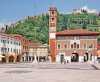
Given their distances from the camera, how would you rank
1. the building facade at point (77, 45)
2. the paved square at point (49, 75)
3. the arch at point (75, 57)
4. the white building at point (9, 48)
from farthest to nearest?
1. the arch at point (75, 57)
2. the building facade at point (77, 45)
3. the white building at point (9, 48)
4. the paved square at point (49, 75)

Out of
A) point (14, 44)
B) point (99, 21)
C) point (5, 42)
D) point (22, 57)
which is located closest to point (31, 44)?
point (22, 57)

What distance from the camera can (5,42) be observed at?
9806 centimetres

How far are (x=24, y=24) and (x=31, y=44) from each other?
19402 mm

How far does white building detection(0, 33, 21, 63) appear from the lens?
95125 mm

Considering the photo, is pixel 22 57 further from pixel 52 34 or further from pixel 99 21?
pixel 99 21

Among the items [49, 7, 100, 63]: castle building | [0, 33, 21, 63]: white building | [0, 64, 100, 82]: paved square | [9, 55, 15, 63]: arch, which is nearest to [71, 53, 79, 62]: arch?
[49, 7, 100, 63]: castle building

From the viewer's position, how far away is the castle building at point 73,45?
327 feet

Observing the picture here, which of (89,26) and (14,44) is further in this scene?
(89,26)

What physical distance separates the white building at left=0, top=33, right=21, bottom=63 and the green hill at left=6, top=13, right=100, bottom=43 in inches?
1223

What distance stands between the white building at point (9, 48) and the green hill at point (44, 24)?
3108 cm

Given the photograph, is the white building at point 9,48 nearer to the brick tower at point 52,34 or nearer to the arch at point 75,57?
the brick tower at point 52,34

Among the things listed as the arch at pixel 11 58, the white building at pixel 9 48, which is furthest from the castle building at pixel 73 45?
the white building at pixel 9 48

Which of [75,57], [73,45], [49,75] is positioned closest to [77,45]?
[73,45]

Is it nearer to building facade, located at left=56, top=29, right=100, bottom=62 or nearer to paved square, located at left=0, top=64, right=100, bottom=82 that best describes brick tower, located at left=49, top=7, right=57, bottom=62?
building facade, located at left=56, top=29, right=100, bottom=62
